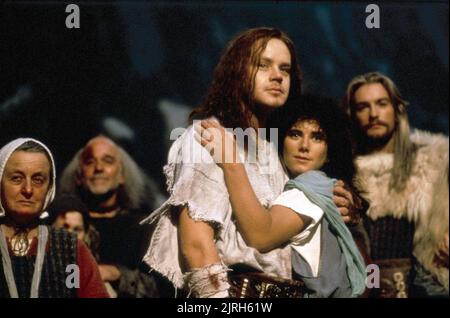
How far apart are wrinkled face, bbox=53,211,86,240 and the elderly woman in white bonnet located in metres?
0.03

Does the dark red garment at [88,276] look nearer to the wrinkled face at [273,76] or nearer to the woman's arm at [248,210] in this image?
the woman's arm at [248,210]

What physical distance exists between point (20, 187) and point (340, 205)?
1.46 meters

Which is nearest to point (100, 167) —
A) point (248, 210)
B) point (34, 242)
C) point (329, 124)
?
point (34, 242)

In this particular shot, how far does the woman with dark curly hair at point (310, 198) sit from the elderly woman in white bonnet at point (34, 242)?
73 centimetres

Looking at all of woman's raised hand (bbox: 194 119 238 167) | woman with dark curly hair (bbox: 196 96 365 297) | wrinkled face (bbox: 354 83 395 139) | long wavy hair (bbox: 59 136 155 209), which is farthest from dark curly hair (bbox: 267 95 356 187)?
long wavy hair (bbox: 59 136 155 209)

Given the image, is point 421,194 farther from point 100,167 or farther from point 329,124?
point 100,167

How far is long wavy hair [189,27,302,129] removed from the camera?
4125 mm

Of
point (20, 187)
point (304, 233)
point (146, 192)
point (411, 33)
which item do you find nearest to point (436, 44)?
point (411, 33)

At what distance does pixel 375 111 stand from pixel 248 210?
891 millimetres

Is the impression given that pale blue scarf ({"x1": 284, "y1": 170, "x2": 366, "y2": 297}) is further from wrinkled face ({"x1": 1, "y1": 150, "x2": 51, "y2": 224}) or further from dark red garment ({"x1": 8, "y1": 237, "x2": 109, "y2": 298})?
wrinkled face ({"x1": 1, "y1": 150, "x2": 51, "y2": 224})

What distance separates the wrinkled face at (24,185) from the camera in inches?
162

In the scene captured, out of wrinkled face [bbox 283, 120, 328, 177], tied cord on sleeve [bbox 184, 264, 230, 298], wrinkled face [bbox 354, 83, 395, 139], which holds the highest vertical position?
wrinkled face [bbox 354, 83, 395, 139]

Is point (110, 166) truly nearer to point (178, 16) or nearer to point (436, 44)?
point (178, 16)
